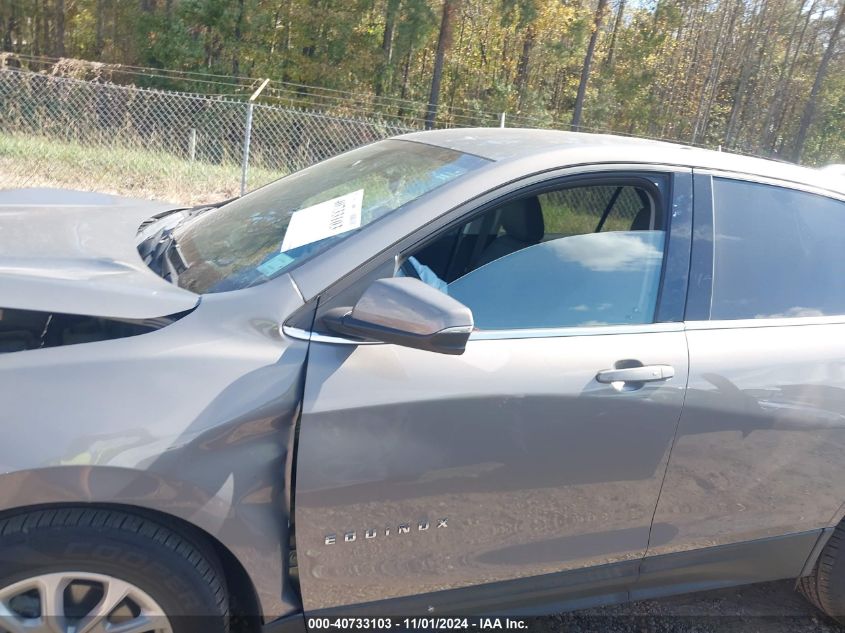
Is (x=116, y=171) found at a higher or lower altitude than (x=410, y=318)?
lower

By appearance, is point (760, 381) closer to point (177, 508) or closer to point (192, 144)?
A: point (177, 508)

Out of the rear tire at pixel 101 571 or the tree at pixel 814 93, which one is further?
the tree at pixel 814 93

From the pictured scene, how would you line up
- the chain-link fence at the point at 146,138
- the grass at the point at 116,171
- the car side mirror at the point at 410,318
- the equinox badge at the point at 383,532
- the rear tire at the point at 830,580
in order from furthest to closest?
the chain-link fence at the point at 146,138, the grass at the point at 116,171, the rear tire at the point at 830,580, the equinox badge at the point at 383,532, the car side mirror at the point at 410,318

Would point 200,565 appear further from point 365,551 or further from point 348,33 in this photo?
point 348,33

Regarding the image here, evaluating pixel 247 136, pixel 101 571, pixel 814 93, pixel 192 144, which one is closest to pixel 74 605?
pixel 101 571

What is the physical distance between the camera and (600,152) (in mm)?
2262

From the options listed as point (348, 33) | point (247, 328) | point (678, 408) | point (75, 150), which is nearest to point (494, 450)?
point (678, 408)

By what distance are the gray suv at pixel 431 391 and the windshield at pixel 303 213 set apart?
0.06ft

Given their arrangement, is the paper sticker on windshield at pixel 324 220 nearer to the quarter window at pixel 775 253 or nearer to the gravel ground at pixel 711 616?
the quarter window at pixel 775 253

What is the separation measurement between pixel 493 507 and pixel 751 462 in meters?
0.90

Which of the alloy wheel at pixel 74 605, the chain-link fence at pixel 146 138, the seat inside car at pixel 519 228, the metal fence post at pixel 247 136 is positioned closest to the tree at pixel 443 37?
the chain-link fence at pixel 146 138

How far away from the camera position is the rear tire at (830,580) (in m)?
2.56

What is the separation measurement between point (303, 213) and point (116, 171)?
863 cm

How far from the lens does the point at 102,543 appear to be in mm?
1688
